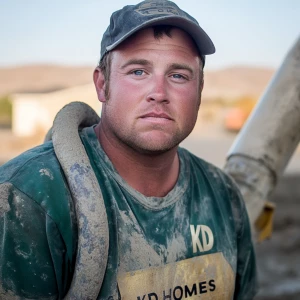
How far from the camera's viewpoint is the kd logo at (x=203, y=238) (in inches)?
92.9

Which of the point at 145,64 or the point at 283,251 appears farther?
the point at 283,251

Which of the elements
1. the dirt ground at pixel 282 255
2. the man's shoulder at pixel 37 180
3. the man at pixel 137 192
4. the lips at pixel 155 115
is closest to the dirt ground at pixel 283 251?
the dirt ground at pixel 282 255

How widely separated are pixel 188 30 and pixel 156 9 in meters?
0.14

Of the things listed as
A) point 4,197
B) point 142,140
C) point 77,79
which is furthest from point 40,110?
point 4,197

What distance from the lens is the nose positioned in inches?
84.7

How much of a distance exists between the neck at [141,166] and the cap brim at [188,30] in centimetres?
39

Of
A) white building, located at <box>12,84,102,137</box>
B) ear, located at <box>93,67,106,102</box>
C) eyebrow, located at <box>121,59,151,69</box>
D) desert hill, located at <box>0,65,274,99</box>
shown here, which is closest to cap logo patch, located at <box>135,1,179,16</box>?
eyebrow, located at <box>121,59,151,69</box>

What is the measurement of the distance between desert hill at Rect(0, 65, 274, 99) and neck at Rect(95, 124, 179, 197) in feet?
82.4

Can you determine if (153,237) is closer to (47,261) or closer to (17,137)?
(47,261)

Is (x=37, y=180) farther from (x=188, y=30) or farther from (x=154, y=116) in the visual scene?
(x=188, y=30)

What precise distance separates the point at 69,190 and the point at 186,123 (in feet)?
1.71

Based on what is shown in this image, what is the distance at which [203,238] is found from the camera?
239 cm

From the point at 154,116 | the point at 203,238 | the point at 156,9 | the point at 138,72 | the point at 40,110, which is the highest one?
the point at 40,110

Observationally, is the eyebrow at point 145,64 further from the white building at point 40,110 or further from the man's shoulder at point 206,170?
the white building at point 40,110
